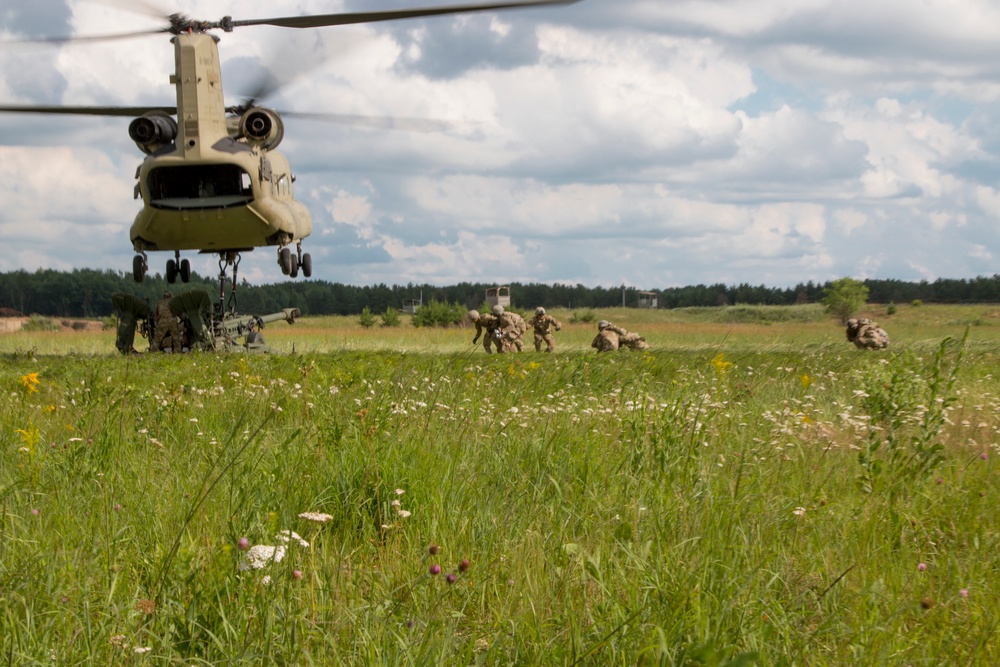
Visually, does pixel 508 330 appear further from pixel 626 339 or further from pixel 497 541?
pixel 497 541

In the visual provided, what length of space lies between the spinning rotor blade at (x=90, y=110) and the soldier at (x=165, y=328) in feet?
13.3

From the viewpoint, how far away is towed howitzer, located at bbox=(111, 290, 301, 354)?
21438 millimetres

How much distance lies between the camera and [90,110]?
810 inches

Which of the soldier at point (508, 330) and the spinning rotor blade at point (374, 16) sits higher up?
the spinning rotor blade at point (374, 16)

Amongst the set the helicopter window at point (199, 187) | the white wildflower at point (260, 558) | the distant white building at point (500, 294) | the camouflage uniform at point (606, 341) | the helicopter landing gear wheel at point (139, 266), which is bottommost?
the camouflage uniform at point (606, 341)

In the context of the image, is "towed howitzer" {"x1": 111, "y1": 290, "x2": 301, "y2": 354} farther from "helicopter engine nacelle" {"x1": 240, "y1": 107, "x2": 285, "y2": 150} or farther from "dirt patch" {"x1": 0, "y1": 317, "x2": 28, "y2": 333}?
"dirt patch" {"x1": 0, "y1": 317, "x2": 28, "y2": 333}

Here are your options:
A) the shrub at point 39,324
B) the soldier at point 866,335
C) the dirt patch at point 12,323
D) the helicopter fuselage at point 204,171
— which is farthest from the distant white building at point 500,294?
the helicopter fuselage at point 204,171

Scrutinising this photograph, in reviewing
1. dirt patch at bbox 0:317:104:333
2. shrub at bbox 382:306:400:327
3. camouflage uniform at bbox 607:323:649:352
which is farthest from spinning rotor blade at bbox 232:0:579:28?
shrub at bbox 382:306:400:327

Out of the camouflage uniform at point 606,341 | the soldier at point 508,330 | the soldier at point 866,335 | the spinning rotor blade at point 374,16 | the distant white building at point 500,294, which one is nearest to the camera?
the spinning rotor blade at point 374,16

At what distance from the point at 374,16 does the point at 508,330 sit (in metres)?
8.96

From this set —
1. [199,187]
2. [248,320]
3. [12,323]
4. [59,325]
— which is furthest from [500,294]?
[199,187]

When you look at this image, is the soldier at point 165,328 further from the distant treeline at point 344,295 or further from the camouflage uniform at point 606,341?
the distant treeline at point 344,295

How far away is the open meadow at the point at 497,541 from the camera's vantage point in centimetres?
320

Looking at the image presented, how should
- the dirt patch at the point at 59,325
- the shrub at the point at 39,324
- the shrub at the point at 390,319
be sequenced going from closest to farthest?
the shrub at the point at 39,324
the dirt patch at the point at 59,325
the shrub at the point at 390,319
